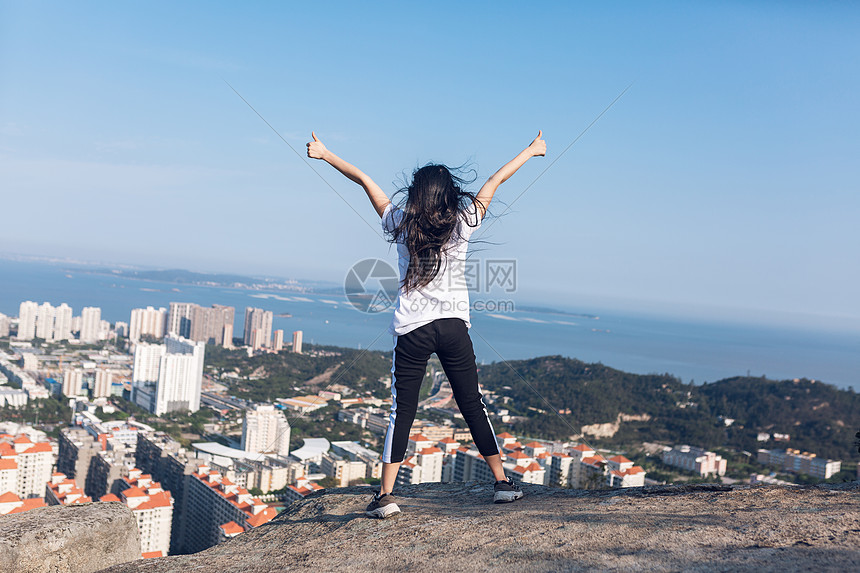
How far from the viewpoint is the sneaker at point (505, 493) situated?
82.9 inches

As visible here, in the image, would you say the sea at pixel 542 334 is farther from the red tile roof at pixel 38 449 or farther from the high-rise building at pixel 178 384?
the red tile roof at pixel 38 449

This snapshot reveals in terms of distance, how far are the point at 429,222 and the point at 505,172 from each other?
356 mm

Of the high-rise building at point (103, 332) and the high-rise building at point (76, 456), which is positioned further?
the high-rise building at point (103, 332)

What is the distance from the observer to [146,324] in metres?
34.9

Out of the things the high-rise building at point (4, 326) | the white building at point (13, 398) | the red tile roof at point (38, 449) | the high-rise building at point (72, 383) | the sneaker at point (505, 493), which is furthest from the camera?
the high-rise building at point (4, 326)

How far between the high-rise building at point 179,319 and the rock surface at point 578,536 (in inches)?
1395

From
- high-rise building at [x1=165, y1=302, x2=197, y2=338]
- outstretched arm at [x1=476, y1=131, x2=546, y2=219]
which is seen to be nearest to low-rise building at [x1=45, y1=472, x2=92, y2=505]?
outstretched arm at [x1=476, y1=131, x2=546, y2=219]

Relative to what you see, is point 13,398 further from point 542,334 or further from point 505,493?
point 542,334

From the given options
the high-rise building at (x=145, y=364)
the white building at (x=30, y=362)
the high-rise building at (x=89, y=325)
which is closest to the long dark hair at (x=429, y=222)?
the high-rise building at (x=145, y=364)

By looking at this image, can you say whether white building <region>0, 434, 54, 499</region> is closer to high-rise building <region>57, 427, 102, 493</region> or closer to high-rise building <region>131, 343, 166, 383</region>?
high-rise building <region>57, 427, 102, 493</region>

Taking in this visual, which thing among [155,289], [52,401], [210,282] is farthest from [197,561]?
[155,289]

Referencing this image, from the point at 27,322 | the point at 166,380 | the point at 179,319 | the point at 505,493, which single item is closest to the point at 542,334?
the point at 179,319

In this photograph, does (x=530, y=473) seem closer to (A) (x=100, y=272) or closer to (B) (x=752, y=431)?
(B) (x=752, y=431)

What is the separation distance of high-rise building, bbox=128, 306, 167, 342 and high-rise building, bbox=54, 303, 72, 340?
3.50 m
